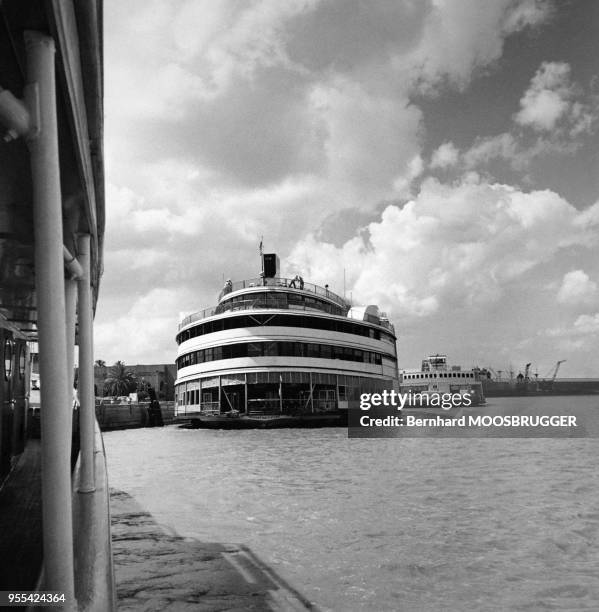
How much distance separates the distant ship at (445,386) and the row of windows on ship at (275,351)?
182ft

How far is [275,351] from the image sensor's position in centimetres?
3953

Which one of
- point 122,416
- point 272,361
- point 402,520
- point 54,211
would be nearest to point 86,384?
point 54,211

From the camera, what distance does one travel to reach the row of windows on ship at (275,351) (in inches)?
1560

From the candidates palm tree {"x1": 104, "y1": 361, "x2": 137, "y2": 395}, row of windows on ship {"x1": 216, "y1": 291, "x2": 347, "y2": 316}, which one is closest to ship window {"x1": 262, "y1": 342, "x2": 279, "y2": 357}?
row of windows on ship {"x1": 216, "y1": 291, "x2": 347, "y2": 316}

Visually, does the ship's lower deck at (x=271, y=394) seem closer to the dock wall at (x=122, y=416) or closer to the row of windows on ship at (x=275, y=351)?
the row of windows on ship at (x=275, y=351)

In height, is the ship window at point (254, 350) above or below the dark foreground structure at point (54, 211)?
above

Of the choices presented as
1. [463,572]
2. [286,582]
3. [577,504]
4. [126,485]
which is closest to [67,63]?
[286,582]

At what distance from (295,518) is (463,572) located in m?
3.84

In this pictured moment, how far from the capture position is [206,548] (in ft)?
27.8

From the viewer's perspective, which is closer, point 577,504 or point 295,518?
point 295,518

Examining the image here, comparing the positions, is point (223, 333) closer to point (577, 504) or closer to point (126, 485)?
point (126, 485)

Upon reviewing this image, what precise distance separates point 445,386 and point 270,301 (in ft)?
228

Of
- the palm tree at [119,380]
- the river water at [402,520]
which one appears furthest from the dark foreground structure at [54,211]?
the palm tree at [119,380]

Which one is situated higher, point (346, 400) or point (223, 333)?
point (223, 333)
